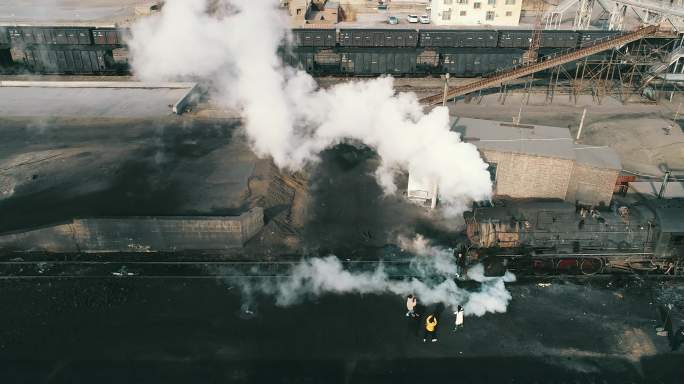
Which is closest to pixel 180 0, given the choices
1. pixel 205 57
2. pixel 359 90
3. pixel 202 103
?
pixel 205 57

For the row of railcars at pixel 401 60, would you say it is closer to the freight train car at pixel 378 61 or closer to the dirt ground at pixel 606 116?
the freight train car at pixel 378 61

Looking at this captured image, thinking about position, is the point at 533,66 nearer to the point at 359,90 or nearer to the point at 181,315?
the point at 359,90

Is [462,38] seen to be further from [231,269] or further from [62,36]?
[62,36]

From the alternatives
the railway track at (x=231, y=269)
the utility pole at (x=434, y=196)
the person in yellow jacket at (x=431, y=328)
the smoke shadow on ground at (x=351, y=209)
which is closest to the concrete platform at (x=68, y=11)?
the smoke shadow on ground at (x=351, y=209)

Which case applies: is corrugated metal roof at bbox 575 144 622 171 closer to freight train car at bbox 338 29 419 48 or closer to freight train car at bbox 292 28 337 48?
freight train car at bbox 338 29 419 48

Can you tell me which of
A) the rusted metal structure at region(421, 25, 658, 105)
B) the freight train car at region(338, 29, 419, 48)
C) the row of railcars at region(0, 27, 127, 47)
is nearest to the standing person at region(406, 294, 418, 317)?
the rusted metal structure at region(421, 25, 658, 105)
